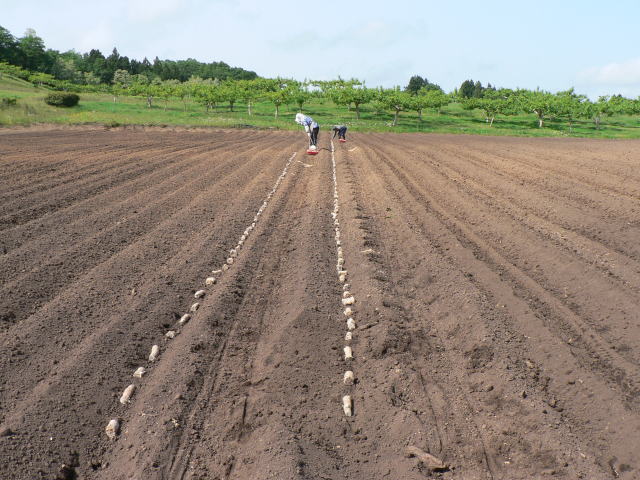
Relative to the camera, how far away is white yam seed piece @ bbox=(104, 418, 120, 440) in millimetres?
3867

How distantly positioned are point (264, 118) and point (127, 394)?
52.5 meters

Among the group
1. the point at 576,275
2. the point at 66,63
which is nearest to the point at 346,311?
the point at 576,275

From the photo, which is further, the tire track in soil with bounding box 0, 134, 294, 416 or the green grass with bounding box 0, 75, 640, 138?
the green grass with bounding box 0, 75, 640, 138

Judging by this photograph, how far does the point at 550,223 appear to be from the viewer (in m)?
9.84

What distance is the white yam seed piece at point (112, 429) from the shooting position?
3.87 m

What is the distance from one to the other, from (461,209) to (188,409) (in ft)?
28.8

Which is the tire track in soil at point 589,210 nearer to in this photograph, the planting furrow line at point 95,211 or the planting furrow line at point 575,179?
the planting furrow line at point 575,179

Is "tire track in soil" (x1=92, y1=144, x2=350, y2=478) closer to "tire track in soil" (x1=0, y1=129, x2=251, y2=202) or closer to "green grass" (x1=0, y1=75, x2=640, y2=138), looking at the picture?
"tire track in soil" (x1=0, y1=129, x2=251, y2=202)

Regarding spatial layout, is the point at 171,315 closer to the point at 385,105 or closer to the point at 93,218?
the point at 93,218

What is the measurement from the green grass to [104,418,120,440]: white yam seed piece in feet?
117

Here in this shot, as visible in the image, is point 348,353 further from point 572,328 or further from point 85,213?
point 85,213

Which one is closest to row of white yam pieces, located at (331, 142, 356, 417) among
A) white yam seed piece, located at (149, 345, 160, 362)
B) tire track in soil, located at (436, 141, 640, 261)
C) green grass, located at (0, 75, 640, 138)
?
white yam seed piece, located at (149, 345, 160, 362)

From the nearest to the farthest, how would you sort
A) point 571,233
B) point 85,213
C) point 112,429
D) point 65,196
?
point 112,429 < point 571,233 < point 85,213 < point 65,196

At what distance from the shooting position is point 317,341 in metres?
5.28
